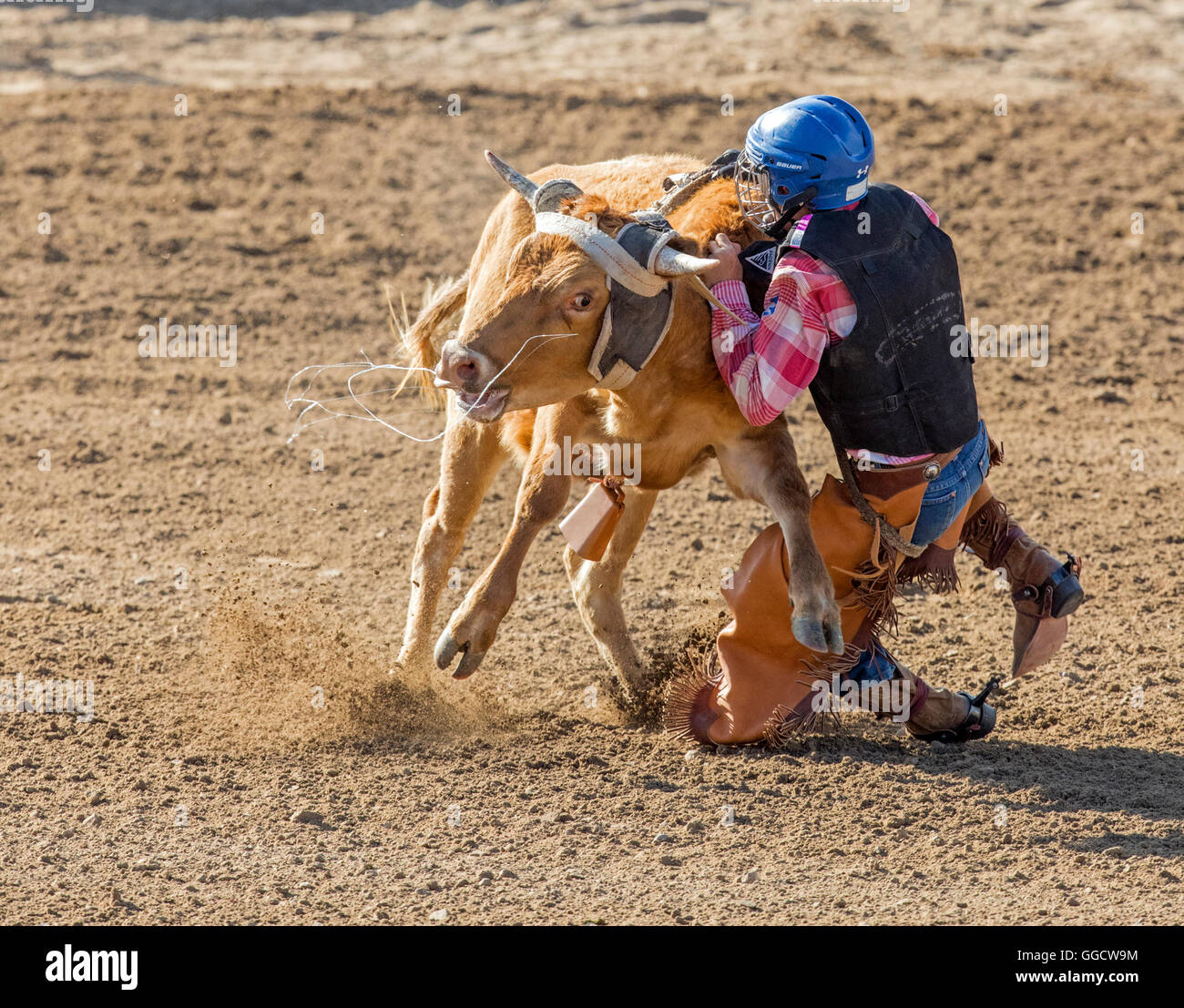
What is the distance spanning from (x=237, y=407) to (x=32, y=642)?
2876mm

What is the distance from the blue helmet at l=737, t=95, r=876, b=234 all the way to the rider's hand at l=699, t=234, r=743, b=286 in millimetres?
183

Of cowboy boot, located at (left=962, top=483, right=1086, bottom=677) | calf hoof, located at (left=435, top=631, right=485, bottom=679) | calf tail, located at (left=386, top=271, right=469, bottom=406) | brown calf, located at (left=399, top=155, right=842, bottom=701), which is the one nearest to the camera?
brown calf, located at (left=399, top=155, right=842, bottom=701)

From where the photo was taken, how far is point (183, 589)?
6.85 meters

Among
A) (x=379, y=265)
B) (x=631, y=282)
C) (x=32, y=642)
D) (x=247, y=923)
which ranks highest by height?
(x=379, y=265)

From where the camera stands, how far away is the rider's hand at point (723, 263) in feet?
15.6

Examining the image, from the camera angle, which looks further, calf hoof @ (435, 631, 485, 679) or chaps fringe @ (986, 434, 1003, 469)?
chaps fringe @ (986, 434, 1003, 469)

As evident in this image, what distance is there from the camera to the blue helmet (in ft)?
15.5

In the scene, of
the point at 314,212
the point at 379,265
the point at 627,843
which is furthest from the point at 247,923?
the point at 314,212

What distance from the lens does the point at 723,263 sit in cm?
480

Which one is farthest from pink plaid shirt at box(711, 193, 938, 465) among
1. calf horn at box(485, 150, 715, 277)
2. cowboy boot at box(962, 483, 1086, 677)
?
cowboy boot at box(962, 483, 1086, 677)

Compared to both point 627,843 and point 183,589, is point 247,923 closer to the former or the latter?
point 627,843

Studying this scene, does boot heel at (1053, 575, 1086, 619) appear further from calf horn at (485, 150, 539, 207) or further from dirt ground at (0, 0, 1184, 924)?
calf horn at (485, 150, 539, 207)

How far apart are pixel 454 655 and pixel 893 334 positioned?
183 cm

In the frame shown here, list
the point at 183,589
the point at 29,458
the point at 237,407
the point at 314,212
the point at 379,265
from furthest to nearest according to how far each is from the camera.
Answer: the point at 314,212
the point at 379,265
the point at 237,407
the point at 29,458
the point at 183,589
